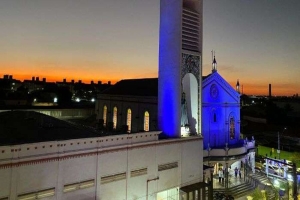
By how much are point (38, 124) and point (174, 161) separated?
8.99m

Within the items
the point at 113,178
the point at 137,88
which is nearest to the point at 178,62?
the point at 113,178

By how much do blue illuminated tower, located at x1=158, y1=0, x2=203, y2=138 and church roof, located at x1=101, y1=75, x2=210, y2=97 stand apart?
21.1ft

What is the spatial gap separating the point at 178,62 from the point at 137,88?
12.7 m

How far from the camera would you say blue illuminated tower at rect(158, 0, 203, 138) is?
1769 cm

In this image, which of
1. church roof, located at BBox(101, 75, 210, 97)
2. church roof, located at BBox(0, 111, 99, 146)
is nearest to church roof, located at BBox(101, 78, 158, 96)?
church roof, located at BBox(101, 75, 210, 97)

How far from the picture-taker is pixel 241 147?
25.7 m

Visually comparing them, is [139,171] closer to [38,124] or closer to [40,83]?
[38,124]

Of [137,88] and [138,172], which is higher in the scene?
[137,88]

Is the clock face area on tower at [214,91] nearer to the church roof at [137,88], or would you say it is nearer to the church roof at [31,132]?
the church roof at [137,88]

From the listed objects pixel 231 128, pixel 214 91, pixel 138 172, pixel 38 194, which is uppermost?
pixel 214 91

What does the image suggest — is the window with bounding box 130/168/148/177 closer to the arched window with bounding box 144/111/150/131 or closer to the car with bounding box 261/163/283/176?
the arched window with bounding box 144/111/150/131

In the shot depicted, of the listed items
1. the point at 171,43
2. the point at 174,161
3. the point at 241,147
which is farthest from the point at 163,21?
the point at 241,147

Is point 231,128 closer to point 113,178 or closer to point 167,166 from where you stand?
point 167,166

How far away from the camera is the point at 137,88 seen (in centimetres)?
2992
